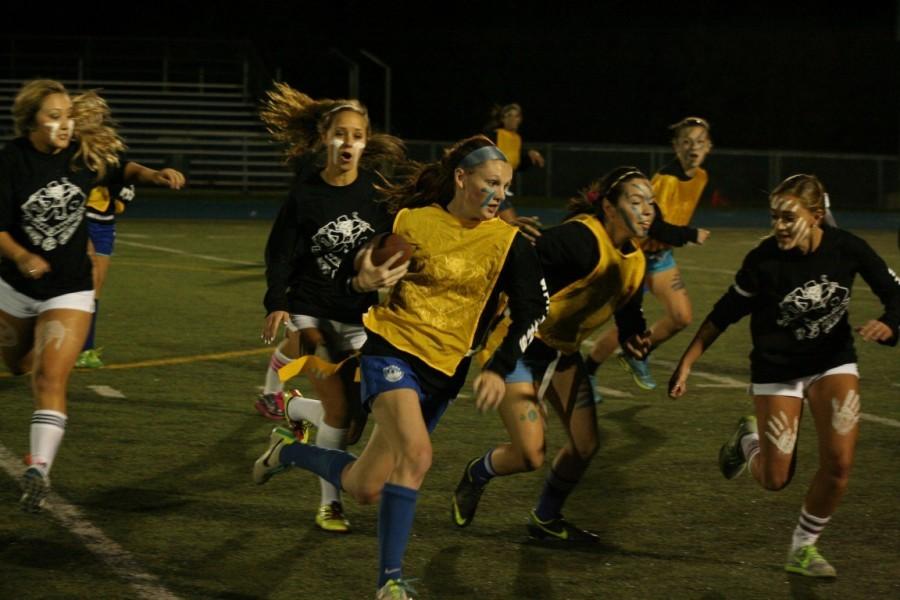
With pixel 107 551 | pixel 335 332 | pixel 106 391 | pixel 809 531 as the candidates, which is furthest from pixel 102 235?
pixel 809 531

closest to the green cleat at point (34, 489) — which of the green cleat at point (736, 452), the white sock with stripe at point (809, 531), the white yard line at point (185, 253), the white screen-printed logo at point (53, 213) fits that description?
the white screen-printed logo at point (53, 213)

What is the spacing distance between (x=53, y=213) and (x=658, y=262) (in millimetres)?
5305

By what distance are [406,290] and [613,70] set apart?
43.9 m

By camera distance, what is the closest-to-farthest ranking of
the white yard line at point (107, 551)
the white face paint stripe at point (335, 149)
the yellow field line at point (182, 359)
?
1. the white yard line at point (107, 551)
2. the white face paint stripe at point (335, 149)
3. the yellow field line at point (182, 359)

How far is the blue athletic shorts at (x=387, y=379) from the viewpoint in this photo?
218 inches

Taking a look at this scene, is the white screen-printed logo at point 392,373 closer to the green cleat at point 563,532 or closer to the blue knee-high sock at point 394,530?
the blue knee-high sock at point 394,530

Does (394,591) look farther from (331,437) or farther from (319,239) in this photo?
(319,239)

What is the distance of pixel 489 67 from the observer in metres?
49.8

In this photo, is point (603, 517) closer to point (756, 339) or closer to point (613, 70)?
point (756, 339)

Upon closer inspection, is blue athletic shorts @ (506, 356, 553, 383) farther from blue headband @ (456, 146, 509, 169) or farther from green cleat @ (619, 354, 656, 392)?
green cleat @ (619, 354, 656, 392)

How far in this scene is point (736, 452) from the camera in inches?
271

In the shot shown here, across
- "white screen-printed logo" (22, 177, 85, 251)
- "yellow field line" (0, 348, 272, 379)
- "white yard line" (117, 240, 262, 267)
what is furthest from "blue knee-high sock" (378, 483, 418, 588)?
"white yard line" (117, 240, 262, 267)

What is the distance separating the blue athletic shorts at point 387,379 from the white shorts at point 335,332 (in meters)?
1.38

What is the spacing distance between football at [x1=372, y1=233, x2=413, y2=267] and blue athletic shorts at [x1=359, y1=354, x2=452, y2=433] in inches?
16.1
